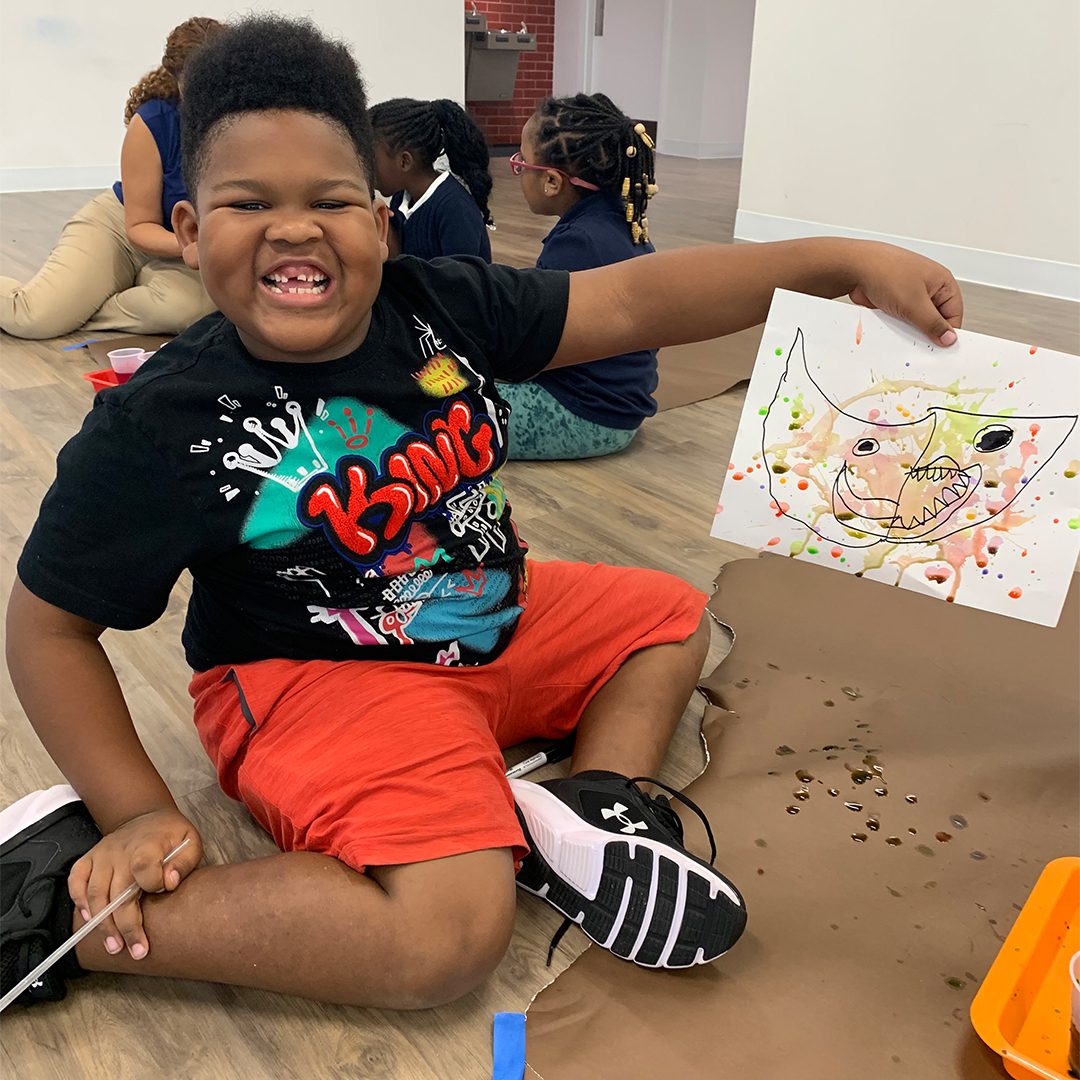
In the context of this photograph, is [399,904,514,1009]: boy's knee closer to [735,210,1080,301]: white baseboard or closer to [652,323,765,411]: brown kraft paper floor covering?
[652,323,765,411]: brown kraft paper floor covering

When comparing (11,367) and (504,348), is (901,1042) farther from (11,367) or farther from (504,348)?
(11,367)

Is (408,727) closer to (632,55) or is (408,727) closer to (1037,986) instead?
(1037,986)

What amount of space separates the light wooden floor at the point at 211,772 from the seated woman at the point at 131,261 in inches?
4.1

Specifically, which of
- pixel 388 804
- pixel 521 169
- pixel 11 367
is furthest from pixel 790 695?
pixel 11 367

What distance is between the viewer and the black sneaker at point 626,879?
83 cm

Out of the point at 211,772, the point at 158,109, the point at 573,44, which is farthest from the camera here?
the point at 573,44

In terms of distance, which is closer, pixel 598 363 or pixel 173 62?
pixel 598 363

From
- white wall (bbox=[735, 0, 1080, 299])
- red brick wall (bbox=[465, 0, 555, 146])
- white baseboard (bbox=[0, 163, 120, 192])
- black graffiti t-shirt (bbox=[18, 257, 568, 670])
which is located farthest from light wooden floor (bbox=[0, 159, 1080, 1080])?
red brick wall (bbox=[465, 0, 555, 146])

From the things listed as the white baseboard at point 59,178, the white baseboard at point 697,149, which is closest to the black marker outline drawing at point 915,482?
the white baseboard at point 59,178

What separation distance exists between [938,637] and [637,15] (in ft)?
21.5

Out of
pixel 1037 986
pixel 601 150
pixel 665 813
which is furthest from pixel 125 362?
pixel 1037 986

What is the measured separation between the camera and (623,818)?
2.90 ft

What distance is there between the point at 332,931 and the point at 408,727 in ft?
0.59

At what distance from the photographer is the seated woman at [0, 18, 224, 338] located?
2.33 m
